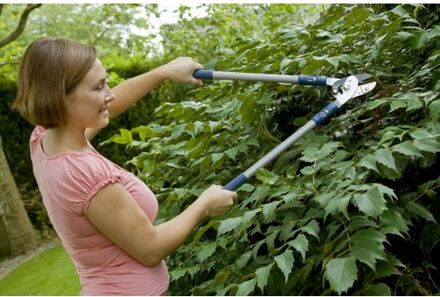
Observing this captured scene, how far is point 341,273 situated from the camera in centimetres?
149

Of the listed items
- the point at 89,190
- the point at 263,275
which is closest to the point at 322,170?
the point at 263,275

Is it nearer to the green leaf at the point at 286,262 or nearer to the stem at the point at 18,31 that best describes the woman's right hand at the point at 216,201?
the green leaf at the point at 286,262

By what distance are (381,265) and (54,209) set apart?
3.17 feet

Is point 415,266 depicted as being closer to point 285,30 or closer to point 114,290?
point 114,290

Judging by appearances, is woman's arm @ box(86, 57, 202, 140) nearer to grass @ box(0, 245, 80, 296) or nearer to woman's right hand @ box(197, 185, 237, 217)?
woman's right hand @ box(197, 185, 237, 217)

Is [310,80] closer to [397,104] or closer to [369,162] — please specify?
[397,104]

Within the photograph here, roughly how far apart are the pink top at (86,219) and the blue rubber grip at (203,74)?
58 centimetres

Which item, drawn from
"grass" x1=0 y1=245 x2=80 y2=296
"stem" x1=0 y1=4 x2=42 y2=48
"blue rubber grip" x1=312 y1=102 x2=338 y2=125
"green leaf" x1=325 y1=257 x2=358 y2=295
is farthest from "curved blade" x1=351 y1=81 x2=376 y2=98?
"stem" x1=0 y1=4 x2=42 y2=48

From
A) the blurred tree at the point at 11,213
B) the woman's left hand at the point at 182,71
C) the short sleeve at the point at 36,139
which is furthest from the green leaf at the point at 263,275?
the blurred tree at the point at 11,213

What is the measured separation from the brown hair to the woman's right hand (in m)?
0.49

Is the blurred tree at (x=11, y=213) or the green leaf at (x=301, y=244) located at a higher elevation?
the green leaf at (x=301, y=244)

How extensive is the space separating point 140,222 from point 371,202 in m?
0.67

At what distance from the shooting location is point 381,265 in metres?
1.62

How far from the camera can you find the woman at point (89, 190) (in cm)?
178
